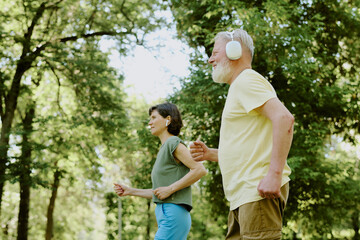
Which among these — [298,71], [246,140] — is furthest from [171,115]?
[298,71]

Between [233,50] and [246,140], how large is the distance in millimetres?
515

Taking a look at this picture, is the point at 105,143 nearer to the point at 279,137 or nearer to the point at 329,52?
the point at 329,52

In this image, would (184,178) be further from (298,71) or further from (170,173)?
(298,71)

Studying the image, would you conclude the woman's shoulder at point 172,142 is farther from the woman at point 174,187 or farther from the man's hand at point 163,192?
the man's hand at point 163,192

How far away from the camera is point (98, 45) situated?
655 inches

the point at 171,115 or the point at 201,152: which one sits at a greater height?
the point at 171,115

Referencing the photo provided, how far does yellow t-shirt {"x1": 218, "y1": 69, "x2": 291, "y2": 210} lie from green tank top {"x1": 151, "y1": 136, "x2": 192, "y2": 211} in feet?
3.50

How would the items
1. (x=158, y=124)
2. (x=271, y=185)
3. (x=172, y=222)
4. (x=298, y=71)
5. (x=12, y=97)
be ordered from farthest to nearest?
(x=12, y=97) → (x=298, y=71) → (x=158, y=124) → (x=172, y=222) → (x=271, y=185)

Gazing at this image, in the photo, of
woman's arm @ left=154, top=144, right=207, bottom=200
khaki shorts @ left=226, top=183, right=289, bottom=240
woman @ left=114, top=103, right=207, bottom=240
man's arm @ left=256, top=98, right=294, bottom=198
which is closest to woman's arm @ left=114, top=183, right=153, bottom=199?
woman @ left=114, top=103, right=207, bottom=240

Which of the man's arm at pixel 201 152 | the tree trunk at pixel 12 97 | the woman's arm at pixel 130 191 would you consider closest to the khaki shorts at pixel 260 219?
the man's arm at pixel 201 152

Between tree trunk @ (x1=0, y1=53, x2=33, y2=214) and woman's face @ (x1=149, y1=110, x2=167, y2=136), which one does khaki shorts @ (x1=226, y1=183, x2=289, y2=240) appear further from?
tree trunk @ (x1=0, y1=53, x2=33, y2=214)

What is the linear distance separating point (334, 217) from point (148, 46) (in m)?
8.83

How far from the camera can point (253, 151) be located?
2.17 metres

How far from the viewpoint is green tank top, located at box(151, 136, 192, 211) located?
3322mm
